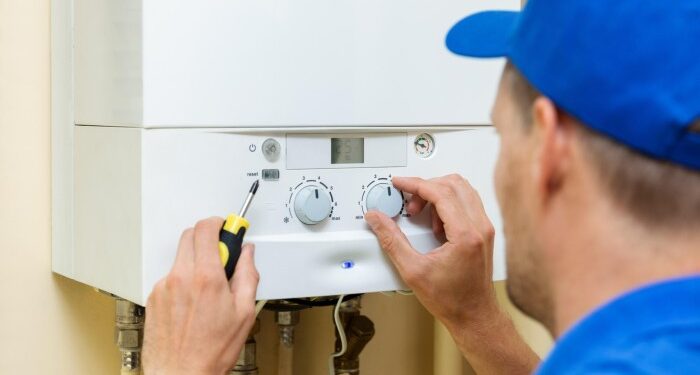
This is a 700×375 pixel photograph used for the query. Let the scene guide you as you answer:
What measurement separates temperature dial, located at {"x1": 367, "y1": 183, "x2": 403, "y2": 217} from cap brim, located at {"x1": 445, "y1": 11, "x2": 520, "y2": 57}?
0.96 ft

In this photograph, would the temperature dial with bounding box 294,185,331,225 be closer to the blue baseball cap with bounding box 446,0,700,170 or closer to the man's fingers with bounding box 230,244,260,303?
the man's fingers with bounding box 230,244,260,303

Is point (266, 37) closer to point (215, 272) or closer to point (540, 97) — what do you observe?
point (215, 272)

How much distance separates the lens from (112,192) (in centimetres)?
102

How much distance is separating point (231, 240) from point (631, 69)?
47 centimetres

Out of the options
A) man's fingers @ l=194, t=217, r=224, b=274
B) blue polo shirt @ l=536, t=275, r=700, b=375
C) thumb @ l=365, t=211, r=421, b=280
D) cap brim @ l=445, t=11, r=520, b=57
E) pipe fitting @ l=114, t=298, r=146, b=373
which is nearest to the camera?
blue polo shirt @ l=536, t=275, r=700, b=375

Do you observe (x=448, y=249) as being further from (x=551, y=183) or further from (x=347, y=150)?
(x=551, y=183)

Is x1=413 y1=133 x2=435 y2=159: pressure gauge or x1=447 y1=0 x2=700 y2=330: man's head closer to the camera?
x1=447 y1=0 x2=700 y2=330: man's head

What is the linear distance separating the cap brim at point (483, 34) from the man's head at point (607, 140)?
0.27 ft

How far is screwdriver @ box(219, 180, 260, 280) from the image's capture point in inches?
37.8

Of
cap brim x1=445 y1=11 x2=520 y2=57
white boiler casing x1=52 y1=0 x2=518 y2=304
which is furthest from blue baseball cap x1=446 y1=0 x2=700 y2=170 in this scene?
white boiler casing x1=52 y1=0 x2=518 y2=304

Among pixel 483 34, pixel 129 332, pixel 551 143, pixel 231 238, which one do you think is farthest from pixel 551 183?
pixel 129 332

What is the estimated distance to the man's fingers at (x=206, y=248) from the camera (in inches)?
37.2

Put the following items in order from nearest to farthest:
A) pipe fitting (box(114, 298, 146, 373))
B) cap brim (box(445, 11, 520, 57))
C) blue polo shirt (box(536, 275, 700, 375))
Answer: blue polo shirt (box(536, 275, 700, 375)) → cap brim (box(445, 11, 520, 57)) → pipe fitting (box(114, 298, 146, 373))

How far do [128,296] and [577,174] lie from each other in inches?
20.7
